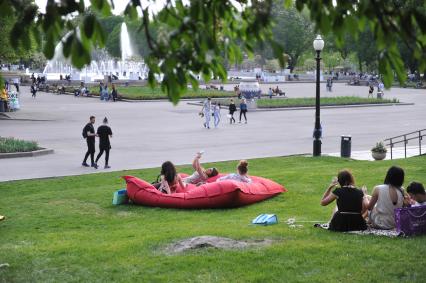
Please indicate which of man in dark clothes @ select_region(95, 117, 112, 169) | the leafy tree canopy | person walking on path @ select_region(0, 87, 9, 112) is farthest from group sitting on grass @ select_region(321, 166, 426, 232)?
person walking on path @ select_region(0, 87, 9, 112)

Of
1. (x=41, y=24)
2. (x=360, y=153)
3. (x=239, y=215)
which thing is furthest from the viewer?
(x=360, y=153)

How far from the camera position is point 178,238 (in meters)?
9.05

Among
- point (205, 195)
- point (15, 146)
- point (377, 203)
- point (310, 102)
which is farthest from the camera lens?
point (310, 102)

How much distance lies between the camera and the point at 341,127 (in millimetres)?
34750

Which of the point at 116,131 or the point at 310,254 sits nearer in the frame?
the point at 310,254

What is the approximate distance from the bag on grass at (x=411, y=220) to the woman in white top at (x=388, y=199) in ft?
1.29

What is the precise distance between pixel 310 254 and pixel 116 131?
25.5m

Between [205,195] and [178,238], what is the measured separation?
146 inches

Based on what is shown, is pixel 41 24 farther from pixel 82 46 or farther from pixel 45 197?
pixel 45 197

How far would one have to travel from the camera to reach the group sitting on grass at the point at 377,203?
910cm

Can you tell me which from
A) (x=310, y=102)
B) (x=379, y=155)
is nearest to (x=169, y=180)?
(x=379, y=155)

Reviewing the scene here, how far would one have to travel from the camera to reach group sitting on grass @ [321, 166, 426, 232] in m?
9.10

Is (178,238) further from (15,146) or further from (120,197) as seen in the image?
(15,146)

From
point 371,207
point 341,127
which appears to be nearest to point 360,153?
point 341,127
